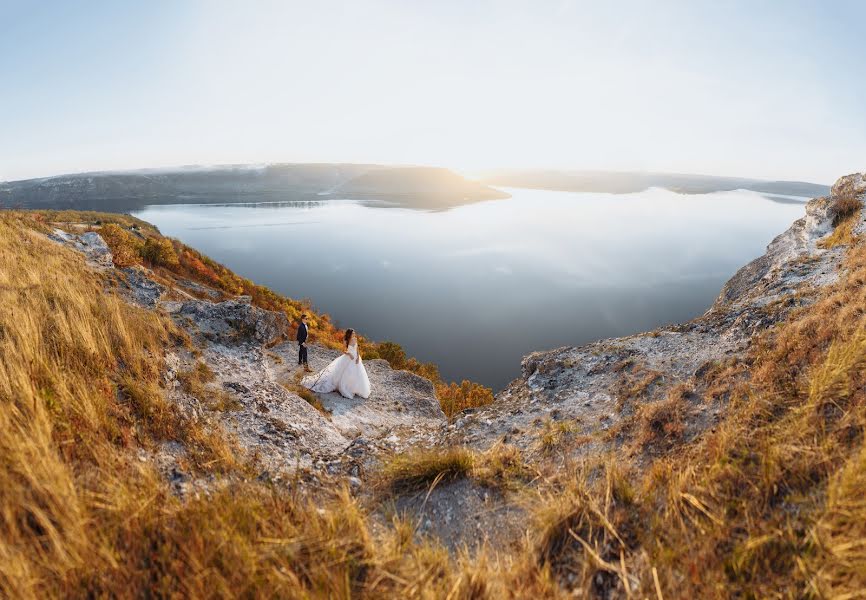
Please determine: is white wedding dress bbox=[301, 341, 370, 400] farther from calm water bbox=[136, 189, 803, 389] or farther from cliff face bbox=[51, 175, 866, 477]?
calm water bbox=[136, 189, 803, 389]

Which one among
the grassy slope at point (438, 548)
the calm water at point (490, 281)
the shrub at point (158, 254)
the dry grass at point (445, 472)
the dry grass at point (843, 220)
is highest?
the dry grass at point (843, 220)

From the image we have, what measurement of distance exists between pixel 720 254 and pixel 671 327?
6926 inches

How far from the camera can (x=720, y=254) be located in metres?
152

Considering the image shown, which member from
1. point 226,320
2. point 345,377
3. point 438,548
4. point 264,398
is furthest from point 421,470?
point 226,320

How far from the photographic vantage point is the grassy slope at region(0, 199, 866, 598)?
2.17 m

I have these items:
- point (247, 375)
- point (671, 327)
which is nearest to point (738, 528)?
point (247, 375)

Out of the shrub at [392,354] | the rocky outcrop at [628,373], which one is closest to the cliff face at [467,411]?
the rocky outcrop at [628,373]

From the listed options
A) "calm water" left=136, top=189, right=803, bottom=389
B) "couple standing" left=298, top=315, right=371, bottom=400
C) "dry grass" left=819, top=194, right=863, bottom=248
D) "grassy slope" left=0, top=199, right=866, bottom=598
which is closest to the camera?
"grassy slope" left=0, top=199, right=866, bottom=598

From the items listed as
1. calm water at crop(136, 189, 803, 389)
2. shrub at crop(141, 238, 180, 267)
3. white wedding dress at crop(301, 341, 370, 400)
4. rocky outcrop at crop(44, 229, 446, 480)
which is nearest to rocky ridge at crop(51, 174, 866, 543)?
rocky outcrop at crop(44, 229, 446, 480)

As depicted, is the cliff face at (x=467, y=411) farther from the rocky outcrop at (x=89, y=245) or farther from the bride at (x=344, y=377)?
the bride at (x=344, y=377)

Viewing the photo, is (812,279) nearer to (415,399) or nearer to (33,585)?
(415,399)

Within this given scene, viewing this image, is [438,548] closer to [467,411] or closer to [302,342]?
[467,411]

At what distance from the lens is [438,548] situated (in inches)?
117

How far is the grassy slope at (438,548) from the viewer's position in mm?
2166
